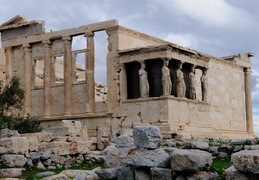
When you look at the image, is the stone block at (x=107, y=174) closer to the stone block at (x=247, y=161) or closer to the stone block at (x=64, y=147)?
the stone block at (x=247, y=161)

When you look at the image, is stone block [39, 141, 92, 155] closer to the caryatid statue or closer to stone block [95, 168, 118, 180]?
stone block [95, 168, 118, 180]

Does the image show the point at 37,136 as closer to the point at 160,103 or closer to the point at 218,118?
the point at 160,103

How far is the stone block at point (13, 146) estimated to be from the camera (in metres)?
→ 12.7

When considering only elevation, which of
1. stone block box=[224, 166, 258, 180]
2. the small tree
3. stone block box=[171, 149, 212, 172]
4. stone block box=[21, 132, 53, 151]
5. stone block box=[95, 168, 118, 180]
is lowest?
stone block box=[95, 168, 118, 180]

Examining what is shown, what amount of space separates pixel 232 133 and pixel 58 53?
31.9 feet

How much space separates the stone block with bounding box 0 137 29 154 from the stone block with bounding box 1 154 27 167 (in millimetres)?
158

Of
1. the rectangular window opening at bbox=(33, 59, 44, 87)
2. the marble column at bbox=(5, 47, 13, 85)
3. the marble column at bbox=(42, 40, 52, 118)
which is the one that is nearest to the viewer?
the marble column at bbox=(42, 40, 52, 118)

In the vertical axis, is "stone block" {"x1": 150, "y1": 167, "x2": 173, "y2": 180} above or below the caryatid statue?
below

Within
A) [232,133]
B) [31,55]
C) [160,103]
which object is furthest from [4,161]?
[232,133]

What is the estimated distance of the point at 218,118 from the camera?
2677cm

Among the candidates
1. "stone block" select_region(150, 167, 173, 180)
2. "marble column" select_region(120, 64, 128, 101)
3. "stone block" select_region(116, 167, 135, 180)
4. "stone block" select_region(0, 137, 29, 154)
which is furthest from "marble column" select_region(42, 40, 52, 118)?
"stone block" select_region(150, 167, 173, 180)

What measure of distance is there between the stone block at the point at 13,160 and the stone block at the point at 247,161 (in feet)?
22.5

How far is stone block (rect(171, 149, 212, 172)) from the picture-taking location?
7.83 meters

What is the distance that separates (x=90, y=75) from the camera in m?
22.5
